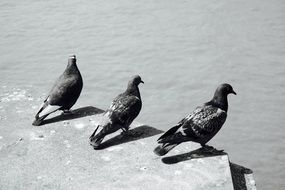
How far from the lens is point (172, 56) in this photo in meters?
11.8

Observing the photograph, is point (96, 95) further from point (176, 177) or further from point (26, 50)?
point (176, 177)

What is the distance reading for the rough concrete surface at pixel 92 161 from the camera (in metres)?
5.57

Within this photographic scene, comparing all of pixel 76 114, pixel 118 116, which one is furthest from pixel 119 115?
pixel 76 114

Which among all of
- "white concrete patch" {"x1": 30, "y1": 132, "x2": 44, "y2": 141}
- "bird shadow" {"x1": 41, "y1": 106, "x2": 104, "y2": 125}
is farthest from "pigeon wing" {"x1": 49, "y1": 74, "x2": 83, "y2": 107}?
"white concrete patch" {"x1": 30, "y1": 132, "x2": 44, "y2": 141}

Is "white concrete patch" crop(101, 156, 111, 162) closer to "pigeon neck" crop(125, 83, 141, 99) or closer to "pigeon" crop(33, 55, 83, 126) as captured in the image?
"pigeon neck" crop(125, 83, 141, 99)

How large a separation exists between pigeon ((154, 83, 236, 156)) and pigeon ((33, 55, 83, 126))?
186 cm

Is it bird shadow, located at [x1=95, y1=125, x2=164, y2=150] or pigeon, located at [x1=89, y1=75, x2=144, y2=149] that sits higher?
pigeon, located at [x1=89, y1=75, x2=144, y2=149]

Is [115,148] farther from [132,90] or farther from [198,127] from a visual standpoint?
[198,127]

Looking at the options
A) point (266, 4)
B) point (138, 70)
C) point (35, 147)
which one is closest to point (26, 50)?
point (138, 70)

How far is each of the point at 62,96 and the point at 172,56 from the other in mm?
5270

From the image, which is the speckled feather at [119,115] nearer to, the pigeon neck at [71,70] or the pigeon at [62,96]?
the pigeon at [62,96]

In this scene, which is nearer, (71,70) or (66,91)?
(66,91)

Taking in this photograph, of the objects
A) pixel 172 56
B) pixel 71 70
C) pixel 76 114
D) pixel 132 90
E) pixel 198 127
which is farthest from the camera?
pixel 172 56

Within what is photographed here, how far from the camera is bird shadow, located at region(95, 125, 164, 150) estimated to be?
21.3 ft
